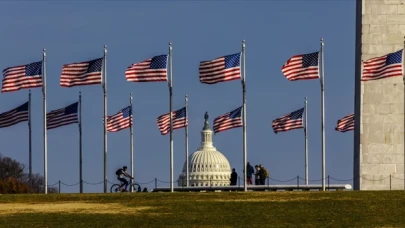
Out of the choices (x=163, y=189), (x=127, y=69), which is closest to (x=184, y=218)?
(x=127, y=69)

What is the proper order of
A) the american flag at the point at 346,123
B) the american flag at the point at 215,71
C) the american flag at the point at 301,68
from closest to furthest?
the american flag at the point at 215,71 → the american flag at the point at 301,68 → the american flag at the point at 346,123

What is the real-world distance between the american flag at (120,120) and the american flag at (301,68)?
17.8 metres

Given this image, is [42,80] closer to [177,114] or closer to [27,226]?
[177,114]

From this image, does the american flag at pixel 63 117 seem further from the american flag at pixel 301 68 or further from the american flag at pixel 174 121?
the american flag at pixel 301 68

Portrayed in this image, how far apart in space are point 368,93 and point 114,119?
16.8 metres

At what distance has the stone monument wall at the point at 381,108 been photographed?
8594 cm

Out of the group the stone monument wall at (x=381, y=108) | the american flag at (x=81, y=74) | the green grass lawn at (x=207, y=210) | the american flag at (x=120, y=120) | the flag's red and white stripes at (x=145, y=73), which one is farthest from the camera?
the american flag at (x=120, y=120)

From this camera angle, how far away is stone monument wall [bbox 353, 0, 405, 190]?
8594 centimetres

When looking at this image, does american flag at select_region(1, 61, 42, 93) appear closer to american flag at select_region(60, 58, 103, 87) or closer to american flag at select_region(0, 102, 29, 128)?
american flag at select_region(60, 58, 103, 87)

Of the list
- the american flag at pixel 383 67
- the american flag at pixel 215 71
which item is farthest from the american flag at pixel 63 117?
the american flag at pixel 383 67

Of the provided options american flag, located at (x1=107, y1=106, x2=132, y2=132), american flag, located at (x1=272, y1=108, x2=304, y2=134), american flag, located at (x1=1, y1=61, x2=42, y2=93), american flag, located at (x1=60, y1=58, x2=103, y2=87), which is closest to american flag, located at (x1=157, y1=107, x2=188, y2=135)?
american flag, located at (x1=107, y1=106, x2=132, y2=132)

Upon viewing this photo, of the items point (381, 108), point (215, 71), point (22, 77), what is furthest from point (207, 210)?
point (381, 108)

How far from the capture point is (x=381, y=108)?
3393 inches

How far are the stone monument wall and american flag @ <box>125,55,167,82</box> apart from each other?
12306mm
